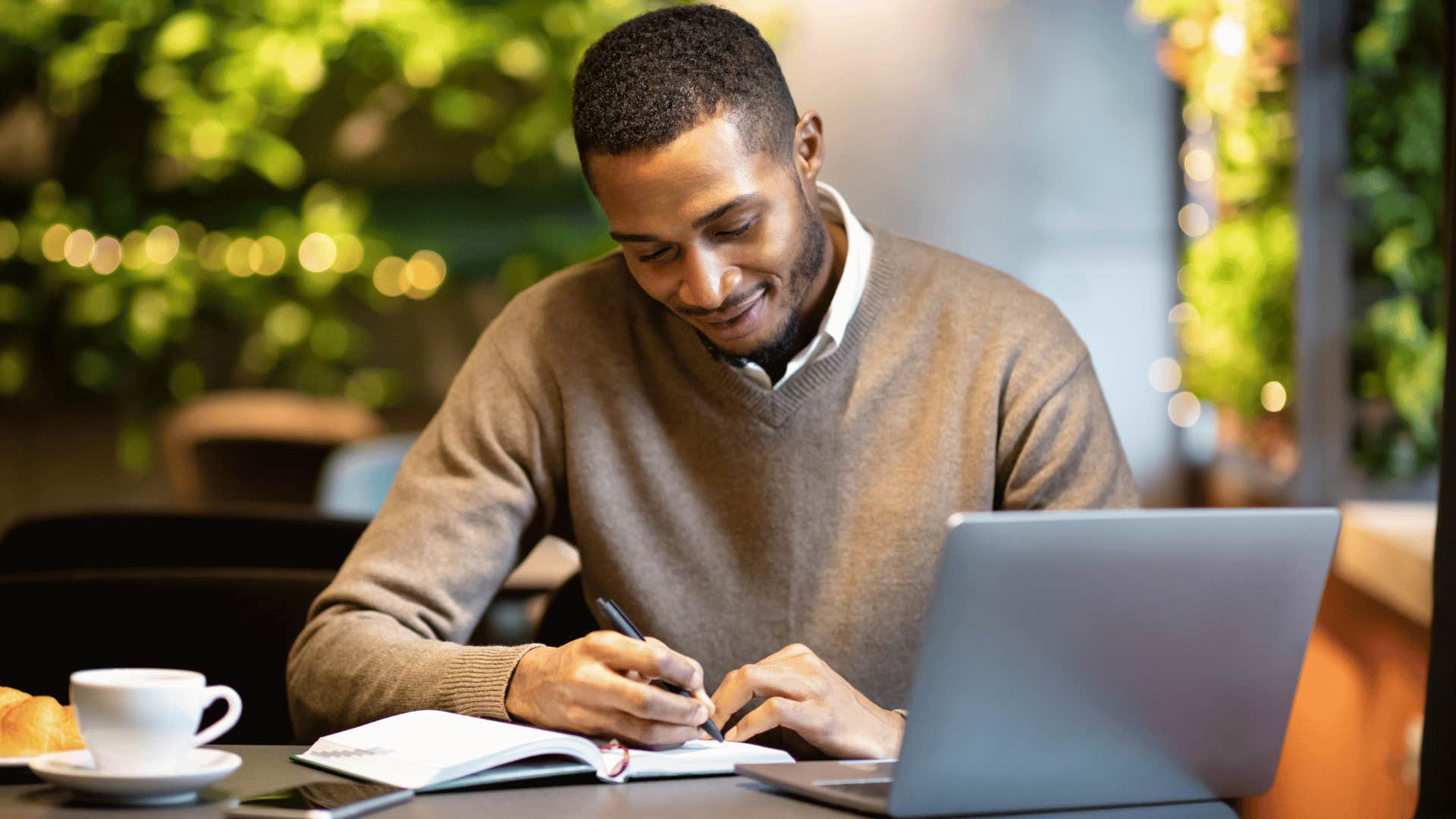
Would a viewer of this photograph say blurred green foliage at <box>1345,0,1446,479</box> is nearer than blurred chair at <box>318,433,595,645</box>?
No

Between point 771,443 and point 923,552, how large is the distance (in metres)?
0.20

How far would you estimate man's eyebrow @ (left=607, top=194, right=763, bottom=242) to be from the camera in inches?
54.3

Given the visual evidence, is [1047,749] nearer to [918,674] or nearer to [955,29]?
[918,674]

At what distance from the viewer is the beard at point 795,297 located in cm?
150

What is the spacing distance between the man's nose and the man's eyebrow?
35 millimetres

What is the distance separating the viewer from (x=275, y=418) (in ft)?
10.4

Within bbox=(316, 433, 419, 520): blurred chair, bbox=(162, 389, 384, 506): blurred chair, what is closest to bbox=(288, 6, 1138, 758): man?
bbox=(316, 433, 419, 520): blurred chair

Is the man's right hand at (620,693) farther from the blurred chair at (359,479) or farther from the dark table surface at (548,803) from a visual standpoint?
the blurred chair at (359,479)

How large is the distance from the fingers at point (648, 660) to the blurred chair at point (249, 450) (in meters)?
2.24

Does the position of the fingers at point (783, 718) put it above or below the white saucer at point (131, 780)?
below

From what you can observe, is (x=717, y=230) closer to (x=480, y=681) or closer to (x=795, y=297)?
(x=795, y=297)

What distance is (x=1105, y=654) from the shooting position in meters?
0.92

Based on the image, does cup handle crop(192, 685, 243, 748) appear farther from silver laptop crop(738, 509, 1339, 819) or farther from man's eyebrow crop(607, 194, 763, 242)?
man's eyebrow crop(607, 194, 763, 242)

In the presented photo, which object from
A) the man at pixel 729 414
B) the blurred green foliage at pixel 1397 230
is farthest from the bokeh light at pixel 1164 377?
the man at pixel 729 414
